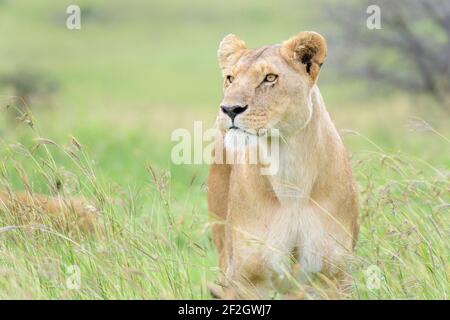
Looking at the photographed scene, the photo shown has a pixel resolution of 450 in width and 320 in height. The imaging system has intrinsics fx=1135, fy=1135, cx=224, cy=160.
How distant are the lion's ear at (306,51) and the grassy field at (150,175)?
64 cm

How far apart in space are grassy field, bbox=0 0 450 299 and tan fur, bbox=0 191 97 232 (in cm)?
3

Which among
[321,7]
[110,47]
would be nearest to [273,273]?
[321,7]

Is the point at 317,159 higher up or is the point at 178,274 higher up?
the point at 317,159

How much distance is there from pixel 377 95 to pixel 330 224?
1231 centimetres

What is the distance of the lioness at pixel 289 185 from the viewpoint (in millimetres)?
5840

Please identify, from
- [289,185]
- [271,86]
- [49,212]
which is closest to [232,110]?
[271,86]

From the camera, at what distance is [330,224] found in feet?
19.5

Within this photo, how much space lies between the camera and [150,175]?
629 cm

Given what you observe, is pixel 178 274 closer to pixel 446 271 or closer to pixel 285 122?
pixel 285 122

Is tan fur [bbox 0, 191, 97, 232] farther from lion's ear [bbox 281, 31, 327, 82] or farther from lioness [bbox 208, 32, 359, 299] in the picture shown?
lion's ear [bbox 281, 31, 327, 82]

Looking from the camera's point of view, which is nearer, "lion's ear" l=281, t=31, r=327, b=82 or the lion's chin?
the lion's chin

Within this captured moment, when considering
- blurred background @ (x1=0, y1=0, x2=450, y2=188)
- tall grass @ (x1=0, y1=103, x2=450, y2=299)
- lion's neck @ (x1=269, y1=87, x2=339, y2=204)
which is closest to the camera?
tall grass @ (x1=0, y1=103, x2=450, y2=299)

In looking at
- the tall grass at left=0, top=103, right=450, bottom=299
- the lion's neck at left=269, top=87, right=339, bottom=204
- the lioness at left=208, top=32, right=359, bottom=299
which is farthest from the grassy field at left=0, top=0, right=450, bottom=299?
the lion's neck at left=269, top=87, right=339, bottom=204

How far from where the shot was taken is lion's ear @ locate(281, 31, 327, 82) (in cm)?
602
